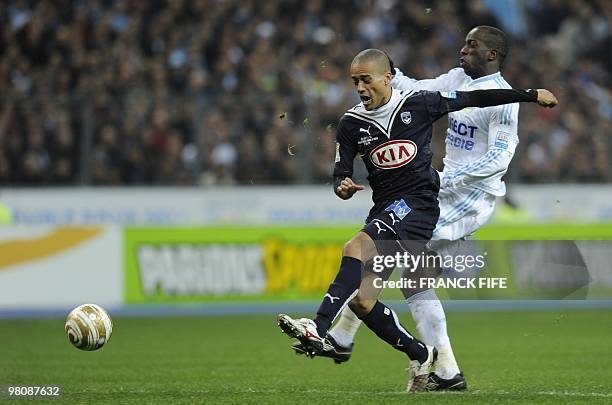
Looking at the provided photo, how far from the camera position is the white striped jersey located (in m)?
8.46

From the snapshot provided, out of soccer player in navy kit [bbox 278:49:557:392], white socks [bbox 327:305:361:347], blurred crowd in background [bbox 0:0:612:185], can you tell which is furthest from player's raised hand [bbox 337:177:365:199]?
blurred crowd in background [bbox 0:0:612:185]

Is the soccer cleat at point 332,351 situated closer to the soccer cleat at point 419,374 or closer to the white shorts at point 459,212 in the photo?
the soccer cleat at point 419,374

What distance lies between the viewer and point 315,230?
17859 mm

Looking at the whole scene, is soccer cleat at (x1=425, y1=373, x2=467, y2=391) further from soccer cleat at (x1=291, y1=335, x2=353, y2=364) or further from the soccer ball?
the soccer ball

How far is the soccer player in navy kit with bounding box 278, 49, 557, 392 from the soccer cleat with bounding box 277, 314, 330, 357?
1.11ft

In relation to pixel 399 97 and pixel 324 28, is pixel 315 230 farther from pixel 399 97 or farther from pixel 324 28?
pixel 399 97

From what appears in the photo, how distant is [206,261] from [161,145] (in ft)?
8.46

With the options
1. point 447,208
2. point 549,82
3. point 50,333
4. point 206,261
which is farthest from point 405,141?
point 549,82

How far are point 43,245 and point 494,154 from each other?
410 inches

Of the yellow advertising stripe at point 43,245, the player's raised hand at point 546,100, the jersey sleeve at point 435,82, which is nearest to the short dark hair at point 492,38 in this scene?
the jersey sleeve at point 435,82

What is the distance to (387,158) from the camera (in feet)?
25.1

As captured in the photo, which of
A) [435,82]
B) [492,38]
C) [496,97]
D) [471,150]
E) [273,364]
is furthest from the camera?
[273,364]

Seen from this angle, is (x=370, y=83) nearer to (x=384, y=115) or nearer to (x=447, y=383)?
(x=384, y=115)
